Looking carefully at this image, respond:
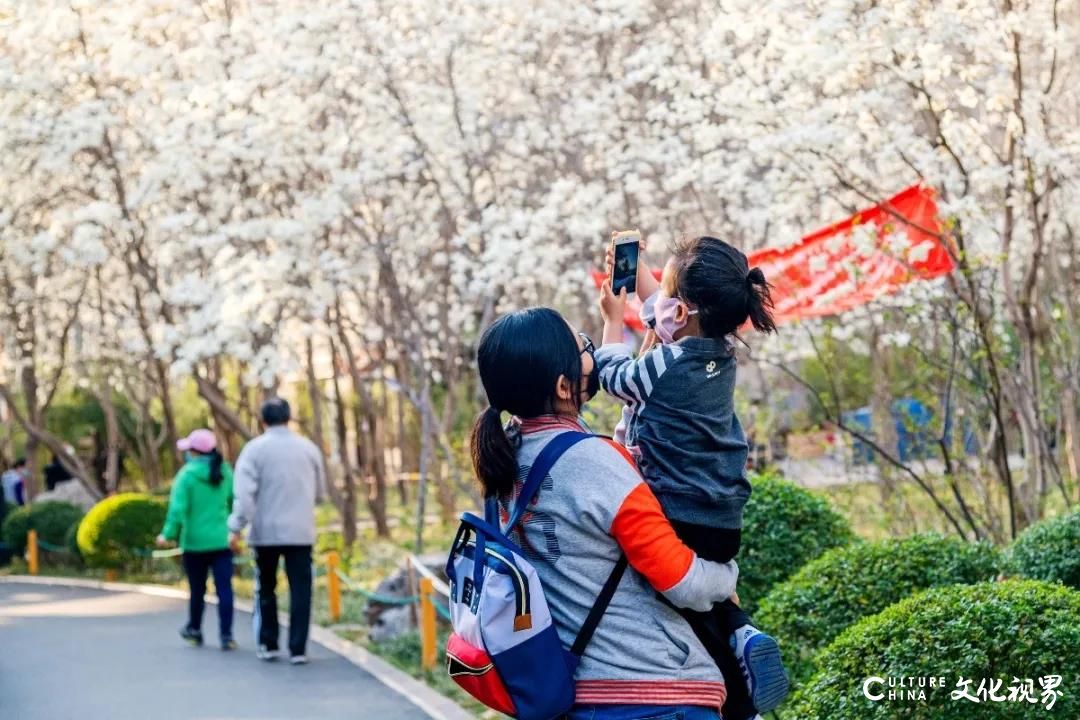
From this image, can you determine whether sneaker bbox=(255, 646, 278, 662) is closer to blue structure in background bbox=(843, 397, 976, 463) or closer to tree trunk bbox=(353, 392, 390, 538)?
blue structure in background bbox=(843, 397, 976, 463)

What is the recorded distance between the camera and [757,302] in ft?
11.3

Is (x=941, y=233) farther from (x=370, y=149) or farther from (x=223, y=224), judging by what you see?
(x=223, y=224)

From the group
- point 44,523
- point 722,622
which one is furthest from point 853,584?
point 44,523

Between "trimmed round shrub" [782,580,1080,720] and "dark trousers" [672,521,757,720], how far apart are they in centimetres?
114

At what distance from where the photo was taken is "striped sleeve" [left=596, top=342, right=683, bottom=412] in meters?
3.31

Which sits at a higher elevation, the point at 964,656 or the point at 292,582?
the point at 964,656

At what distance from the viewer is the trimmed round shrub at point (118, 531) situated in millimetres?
17266

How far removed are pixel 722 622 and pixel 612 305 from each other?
2.77ft

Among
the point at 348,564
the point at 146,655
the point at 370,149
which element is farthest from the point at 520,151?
the point at 146,655

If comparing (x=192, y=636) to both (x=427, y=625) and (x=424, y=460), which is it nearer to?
(x=427, y=625)

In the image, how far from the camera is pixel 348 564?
16.1 m

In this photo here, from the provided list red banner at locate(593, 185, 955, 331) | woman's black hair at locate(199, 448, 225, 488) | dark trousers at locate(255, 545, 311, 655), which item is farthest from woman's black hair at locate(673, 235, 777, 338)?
woman's black hair at locate(199, 448, 225, 488)

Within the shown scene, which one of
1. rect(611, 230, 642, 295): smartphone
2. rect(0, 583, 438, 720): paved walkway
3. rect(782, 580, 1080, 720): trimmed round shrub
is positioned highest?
rect(611, 230, 642, 295): smartphone

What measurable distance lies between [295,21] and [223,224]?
11.6 feet
